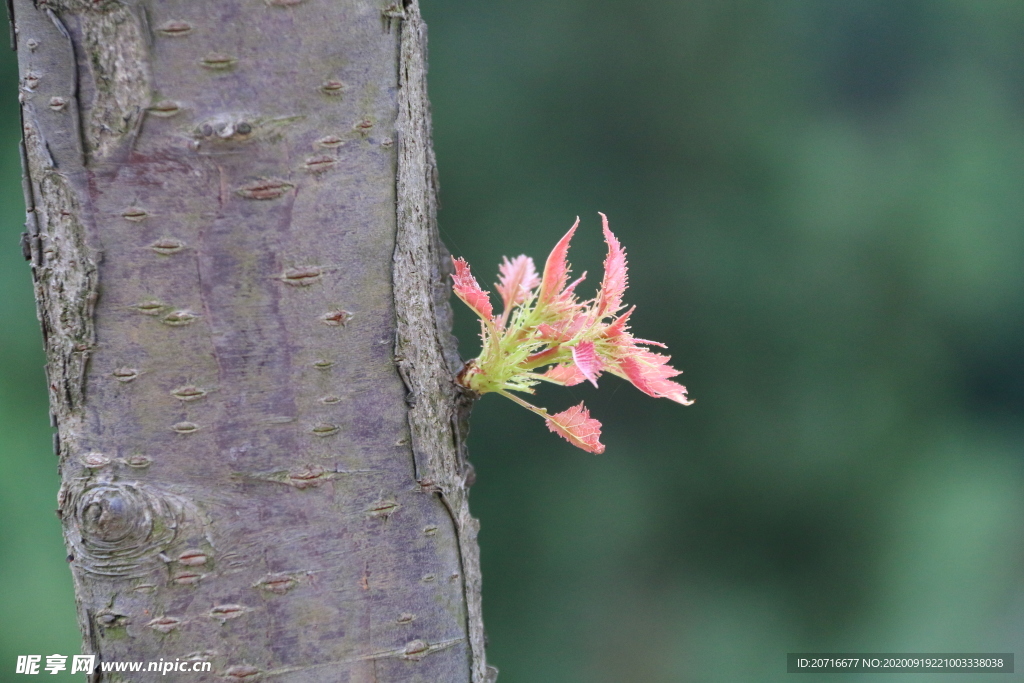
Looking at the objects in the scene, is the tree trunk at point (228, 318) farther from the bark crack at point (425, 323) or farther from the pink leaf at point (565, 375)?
the pink leaf at point (565, 375)

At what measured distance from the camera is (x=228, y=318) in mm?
342

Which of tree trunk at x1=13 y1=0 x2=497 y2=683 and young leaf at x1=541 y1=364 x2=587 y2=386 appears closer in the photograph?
tree trunk at x1=13 y1=0 x2=497 y2=683

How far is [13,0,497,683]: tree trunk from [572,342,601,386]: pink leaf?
0.30ft

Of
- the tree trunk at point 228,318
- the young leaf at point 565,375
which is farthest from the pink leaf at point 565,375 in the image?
the tree trunk at point 228,318

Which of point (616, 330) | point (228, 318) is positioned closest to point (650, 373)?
point (616, 330)

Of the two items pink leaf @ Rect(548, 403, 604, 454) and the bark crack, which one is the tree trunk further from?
pink leaf @ Rect(548, 403, 604, 454)

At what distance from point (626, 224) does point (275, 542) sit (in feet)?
4.65

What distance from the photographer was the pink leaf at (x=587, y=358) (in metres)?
0.41

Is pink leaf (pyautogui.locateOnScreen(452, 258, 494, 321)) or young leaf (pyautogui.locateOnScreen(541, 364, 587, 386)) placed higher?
pink leaf (pyautogui.locateOnScreen(452, 258, 494, 321))

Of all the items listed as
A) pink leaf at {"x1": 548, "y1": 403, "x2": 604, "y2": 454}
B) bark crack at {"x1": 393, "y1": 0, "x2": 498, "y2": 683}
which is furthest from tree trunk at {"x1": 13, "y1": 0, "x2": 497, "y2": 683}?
pink leaf at {"x1": 548, "y1": 403, "x2": 604, "y2": 454}

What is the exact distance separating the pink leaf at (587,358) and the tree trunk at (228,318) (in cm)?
9

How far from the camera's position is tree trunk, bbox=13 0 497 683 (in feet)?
1.09

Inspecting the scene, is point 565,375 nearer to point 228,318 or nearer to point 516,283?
point 516,283

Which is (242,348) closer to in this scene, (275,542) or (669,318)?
(275,542)
